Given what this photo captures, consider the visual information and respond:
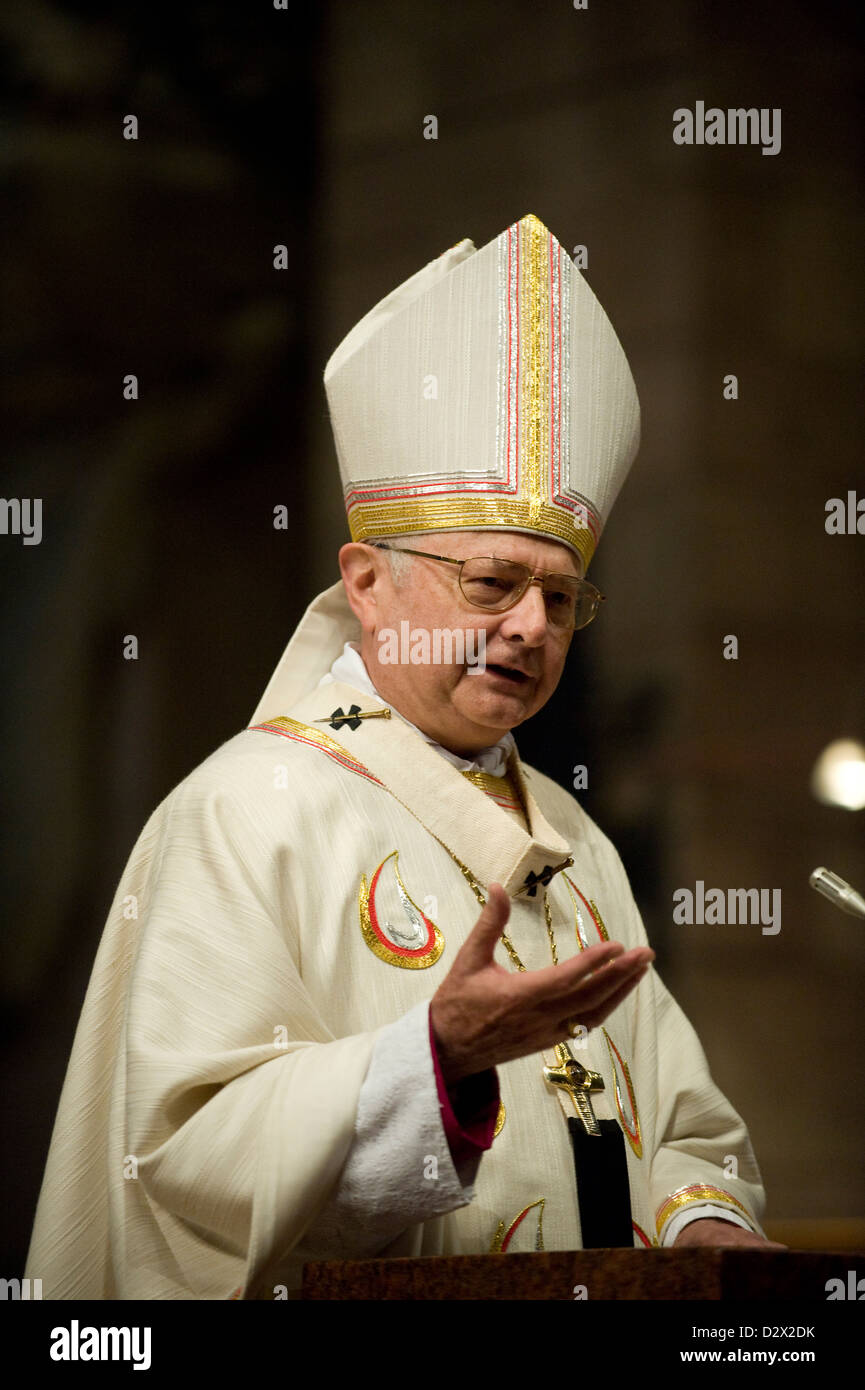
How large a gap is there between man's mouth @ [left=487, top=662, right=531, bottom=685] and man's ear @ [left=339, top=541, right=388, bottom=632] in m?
0.27

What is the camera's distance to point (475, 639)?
10.5 ft

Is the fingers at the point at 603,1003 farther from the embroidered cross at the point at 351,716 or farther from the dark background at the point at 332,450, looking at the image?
the dark background at the point at 332,450

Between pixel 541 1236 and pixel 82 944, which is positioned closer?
pixel 541 1236

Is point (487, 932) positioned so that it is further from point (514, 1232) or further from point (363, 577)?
point (363, 577)

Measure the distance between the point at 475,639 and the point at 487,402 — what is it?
483 mm

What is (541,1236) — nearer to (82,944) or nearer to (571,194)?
(82,944)

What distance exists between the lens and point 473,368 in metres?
3.38

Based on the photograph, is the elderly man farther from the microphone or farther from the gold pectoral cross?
the microphone

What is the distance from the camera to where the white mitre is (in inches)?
129

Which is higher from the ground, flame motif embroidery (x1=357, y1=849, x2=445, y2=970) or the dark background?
the dark background

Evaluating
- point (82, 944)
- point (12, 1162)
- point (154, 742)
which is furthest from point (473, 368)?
point (12, 1162)

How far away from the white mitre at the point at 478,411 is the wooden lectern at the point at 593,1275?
1335mm

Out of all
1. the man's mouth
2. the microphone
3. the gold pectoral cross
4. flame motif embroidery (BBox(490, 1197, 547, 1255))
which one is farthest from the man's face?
flame motif embroidery (BBox(490, 1197, 547, 1255))
